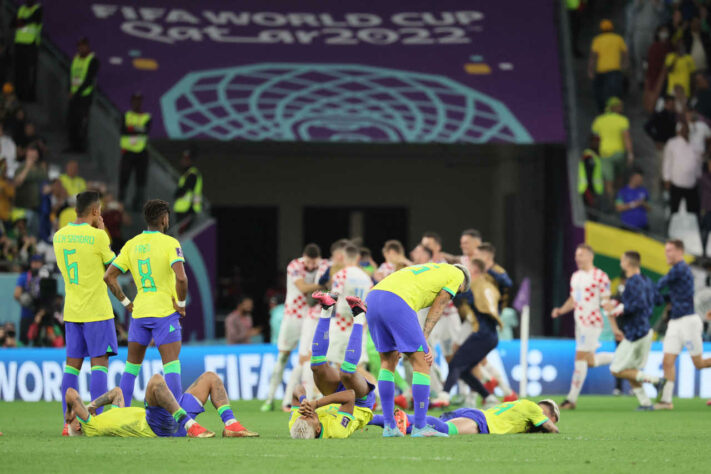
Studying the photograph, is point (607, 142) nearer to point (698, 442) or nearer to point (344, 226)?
point (344, 226)

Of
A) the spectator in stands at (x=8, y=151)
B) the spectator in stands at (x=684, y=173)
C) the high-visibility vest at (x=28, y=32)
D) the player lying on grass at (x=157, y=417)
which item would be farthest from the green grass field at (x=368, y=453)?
the high-visibility vest at (x=28, y=32)

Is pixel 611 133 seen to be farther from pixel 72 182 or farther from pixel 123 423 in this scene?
pixel 123 423

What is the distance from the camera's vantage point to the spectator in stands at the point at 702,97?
84.1ft

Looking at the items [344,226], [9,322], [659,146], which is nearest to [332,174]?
[344,226]

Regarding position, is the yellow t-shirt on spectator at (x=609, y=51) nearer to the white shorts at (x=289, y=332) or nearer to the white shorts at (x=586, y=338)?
the white shorts at (x=586, y=338)

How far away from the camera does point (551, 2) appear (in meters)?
28.2

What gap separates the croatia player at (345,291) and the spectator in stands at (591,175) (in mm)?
10275

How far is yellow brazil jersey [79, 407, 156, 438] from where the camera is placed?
1058 cm

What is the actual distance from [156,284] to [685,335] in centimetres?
798

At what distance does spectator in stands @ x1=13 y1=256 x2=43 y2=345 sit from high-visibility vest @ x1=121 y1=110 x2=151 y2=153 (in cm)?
499

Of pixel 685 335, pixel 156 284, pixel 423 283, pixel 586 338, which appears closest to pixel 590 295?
pixel 586 338

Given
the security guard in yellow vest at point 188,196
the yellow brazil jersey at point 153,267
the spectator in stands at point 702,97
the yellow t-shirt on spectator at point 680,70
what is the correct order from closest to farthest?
the yellow brazil jersey at point 153,267, the security guard in yellow vest at point 188,196, the spectator in stands at point 702,97, the yellow t-shirt on spectator at point 680,70

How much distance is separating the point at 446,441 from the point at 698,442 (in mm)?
2245

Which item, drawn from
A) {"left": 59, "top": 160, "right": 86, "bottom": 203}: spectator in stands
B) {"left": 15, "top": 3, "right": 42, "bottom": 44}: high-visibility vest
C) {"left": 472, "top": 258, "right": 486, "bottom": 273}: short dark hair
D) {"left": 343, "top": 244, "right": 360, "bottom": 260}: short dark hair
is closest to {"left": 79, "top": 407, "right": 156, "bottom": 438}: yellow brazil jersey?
{"left": 343, "top": 244, "right": 360, "bottom": 260}: short dark hair
